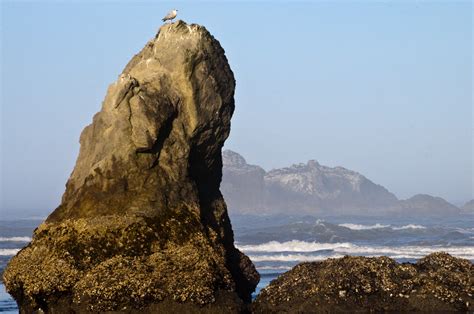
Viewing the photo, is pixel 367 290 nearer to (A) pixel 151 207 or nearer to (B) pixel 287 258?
(A) pixel 151 207

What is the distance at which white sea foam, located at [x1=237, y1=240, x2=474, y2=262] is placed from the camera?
5828 centimetres

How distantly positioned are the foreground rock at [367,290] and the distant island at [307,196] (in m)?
139

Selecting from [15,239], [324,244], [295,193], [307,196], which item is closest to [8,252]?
[15,239]

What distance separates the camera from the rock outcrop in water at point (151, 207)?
78.9ft

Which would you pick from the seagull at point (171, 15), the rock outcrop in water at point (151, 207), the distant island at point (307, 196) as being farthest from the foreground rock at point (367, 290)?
the distant island at point (307, 196)

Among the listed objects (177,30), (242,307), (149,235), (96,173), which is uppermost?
(177,30)

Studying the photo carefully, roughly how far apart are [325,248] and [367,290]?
42944 mm

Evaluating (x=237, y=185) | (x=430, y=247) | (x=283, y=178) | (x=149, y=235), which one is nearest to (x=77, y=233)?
(x=149, y=235)

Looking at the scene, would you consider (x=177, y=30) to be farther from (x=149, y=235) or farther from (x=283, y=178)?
(x=283, y=178)

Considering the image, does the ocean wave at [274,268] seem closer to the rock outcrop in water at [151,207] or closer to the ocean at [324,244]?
the ocean at [324,244]

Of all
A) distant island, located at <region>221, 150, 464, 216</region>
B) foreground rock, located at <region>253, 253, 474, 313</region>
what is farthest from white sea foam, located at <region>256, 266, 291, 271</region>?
distant island, located at <region>221, 150, 464, 216</region>

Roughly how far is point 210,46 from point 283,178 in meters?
172

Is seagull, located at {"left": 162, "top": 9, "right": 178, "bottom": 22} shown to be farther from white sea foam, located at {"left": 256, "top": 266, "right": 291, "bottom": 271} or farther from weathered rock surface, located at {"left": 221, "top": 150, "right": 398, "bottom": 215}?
weathered rock surface, located at {"left": 221, "top": 150, "right": 398, "bottom": 215}

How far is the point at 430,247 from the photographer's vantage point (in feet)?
226
